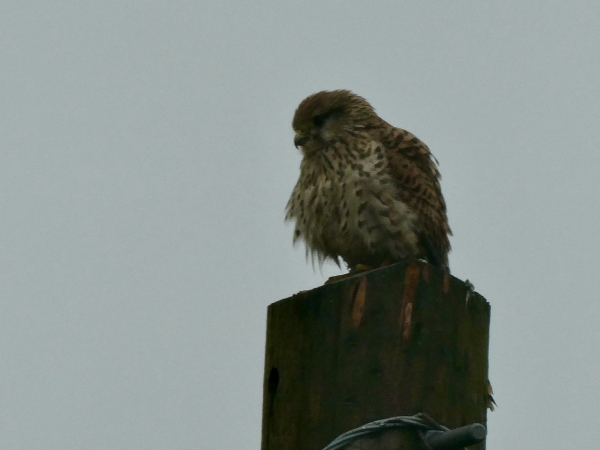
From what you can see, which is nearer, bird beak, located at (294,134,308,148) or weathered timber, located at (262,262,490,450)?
weathered timber, located at (262,262,490,450)

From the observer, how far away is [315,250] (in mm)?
5320

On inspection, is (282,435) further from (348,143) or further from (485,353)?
(348,143)

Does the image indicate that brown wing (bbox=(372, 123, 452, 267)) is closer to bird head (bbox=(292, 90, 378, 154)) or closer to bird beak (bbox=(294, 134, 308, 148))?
bird head (bbox=(292, 90, 378, 154))

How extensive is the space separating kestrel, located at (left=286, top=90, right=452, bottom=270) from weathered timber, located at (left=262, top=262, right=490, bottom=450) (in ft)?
6.41

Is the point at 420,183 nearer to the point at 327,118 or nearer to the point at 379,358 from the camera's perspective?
the point at 327,118

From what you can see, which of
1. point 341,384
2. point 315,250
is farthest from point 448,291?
point 315,250

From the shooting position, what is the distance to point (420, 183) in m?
5.14

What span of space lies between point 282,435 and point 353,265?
240 centimetres

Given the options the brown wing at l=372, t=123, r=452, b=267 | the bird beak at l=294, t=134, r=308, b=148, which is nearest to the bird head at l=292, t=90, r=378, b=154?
the bird beak at l=294, t=134, r=308, b=148

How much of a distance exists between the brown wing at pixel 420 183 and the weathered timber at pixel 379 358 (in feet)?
6.90

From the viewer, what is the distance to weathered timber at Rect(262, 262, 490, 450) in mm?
2723

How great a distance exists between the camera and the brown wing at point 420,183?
5027mm

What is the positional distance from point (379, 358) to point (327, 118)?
318 centimetres

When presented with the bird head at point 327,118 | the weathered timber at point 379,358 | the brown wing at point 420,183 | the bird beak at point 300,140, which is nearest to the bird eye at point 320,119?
the bird head at point 327,118
